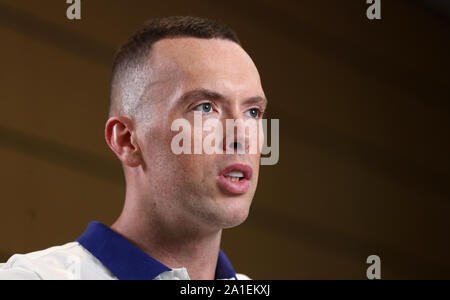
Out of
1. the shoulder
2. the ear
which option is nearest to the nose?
the ear

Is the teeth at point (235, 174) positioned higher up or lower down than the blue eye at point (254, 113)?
lower down

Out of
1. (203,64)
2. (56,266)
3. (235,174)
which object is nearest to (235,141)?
(235,174)

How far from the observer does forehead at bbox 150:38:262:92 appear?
1.61 m

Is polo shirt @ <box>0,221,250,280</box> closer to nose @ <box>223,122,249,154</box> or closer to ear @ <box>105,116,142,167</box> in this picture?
ear @ <box>105,116,142,167</box>

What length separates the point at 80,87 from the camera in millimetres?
2043

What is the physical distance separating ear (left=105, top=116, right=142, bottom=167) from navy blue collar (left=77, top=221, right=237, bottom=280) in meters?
0.18

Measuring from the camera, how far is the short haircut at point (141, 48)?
5.52ft

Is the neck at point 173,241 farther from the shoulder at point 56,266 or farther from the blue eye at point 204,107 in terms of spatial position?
the blue eye at point 204,107

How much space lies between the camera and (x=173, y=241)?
1.64 metres

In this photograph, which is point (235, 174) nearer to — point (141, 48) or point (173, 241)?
point (173, 241)

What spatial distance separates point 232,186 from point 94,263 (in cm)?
37

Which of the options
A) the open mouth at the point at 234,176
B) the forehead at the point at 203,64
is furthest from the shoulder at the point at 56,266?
the forehead at the point at 203,64

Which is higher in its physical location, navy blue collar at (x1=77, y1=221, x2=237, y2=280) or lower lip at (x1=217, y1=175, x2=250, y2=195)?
lower lip at (x1=217, y1=175, x2=250, y2=195)
